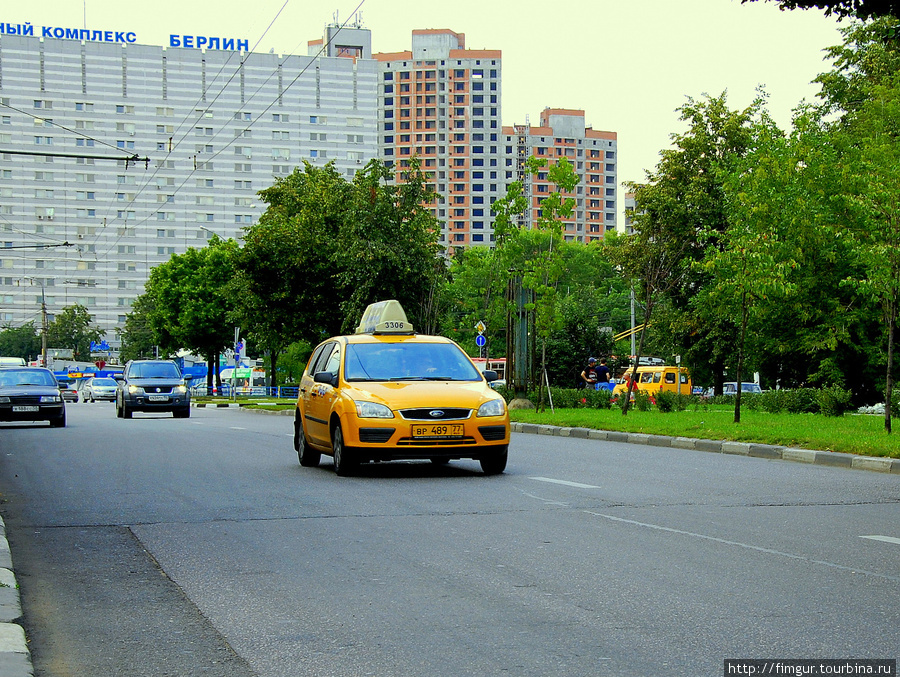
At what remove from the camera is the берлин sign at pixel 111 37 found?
14325cm

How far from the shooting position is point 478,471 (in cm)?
1388

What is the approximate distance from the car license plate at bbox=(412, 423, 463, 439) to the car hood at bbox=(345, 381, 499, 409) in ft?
0.81

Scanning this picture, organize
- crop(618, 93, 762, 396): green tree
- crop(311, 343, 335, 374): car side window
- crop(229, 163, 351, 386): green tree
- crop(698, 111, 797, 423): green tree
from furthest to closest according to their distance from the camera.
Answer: crop(618, 93, 762, 396): green tree, crop(229, 163, 351, 386): green tree, crop(698, 111, 797, 423): green tree, crop(311, 343, 335, 374): car side window

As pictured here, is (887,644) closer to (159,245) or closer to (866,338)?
(866,338)

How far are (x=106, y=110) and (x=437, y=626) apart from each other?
497ft

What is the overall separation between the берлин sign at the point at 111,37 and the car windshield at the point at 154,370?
119 m

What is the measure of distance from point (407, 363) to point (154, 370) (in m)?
22.9

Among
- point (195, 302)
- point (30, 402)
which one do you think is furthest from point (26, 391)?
point (195, 302)

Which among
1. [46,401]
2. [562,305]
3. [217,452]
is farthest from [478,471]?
[562,305]

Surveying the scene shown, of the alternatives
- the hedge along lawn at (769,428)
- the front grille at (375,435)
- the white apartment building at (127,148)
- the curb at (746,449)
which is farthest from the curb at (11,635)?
the white apartment building at (127,148)

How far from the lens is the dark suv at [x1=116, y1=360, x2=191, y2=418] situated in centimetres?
3356

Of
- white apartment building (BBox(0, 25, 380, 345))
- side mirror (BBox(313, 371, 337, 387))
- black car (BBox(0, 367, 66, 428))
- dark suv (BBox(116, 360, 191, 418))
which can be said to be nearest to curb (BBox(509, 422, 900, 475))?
side mirror (BBox(313, 371, 337, 387))

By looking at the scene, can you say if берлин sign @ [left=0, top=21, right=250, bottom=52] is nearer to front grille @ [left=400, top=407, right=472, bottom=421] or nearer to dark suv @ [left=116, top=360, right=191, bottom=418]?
dark suv @ [left=116, top=360, right=191, bottom=418]

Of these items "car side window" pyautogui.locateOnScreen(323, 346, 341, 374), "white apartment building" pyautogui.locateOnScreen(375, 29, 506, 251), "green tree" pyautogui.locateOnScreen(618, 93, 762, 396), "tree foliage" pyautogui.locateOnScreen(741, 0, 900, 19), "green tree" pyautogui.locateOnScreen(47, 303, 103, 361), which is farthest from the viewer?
"white apartment building" pyautogui.locateOnScreen(375, 29, 506, 251)
